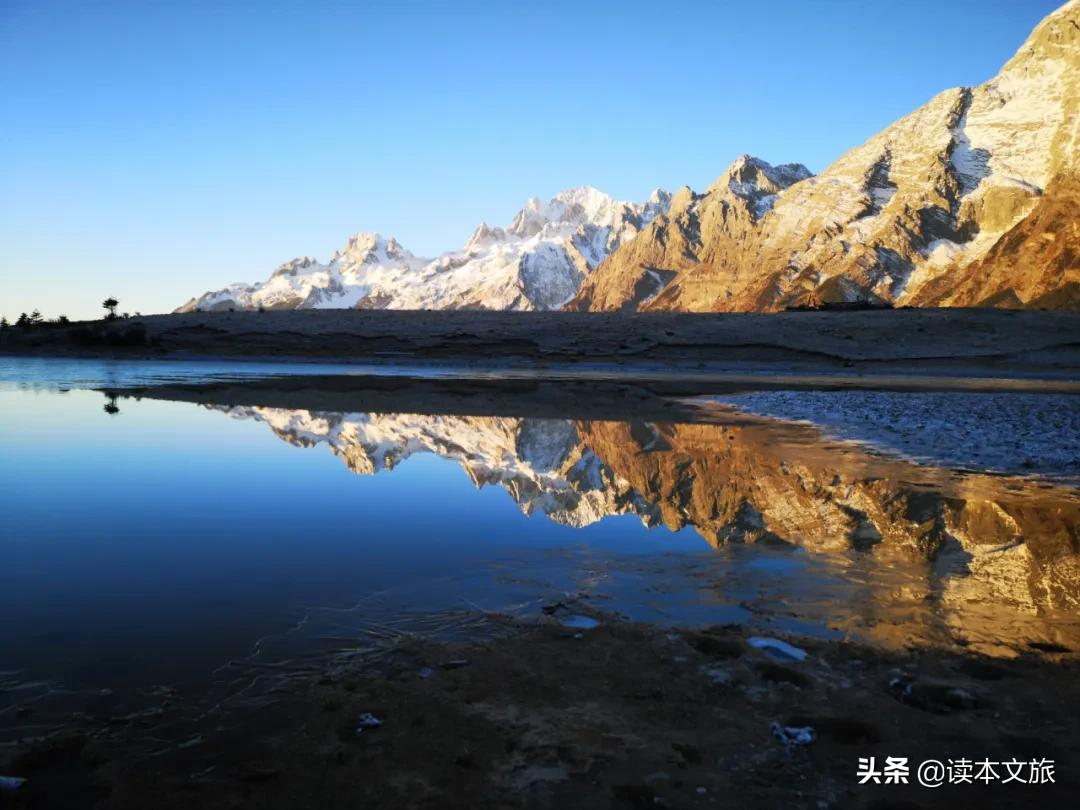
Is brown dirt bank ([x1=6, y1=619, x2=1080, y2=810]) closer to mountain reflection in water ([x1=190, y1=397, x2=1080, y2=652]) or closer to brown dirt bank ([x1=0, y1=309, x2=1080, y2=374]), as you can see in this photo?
mountain reflection in water ([x1=190, y1=397, x2=1080, y2=652])

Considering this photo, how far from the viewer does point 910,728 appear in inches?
158

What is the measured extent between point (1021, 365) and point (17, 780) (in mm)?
44213

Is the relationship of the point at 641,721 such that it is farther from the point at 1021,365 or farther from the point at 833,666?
the point at 1021,365

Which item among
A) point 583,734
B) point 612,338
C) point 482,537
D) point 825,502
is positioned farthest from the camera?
point 612,338

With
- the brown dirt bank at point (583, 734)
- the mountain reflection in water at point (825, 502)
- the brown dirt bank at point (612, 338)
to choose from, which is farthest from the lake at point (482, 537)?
the brown dirt bank at point (612, 338)

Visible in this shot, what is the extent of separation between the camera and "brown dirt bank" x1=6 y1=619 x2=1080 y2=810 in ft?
11.2

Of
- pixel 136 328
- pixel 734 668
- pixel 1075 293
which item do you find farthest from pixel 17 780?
pixel 1075 293

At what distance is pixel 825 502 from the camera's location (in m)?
9.30

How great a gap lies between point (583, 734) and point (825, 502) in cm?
642

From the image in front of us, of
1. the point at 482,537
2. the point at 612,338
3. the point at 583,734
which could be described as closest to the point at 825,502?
the point at 482,537

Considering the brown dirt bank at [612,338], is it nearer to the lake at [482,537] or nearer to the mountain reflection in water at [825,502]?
the lake at [482,537]

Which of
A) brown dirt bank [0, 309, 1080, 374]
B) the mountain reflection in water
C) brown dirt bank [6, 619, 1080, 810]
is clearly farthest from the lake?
brown dirt bank [0, 309, 1080, 374]

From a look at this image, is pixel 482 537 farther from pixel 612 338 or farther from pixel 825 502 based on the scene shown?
pixel 612 338

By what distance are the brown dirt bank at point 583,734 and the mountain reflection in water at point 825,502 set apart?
0.94 meters
